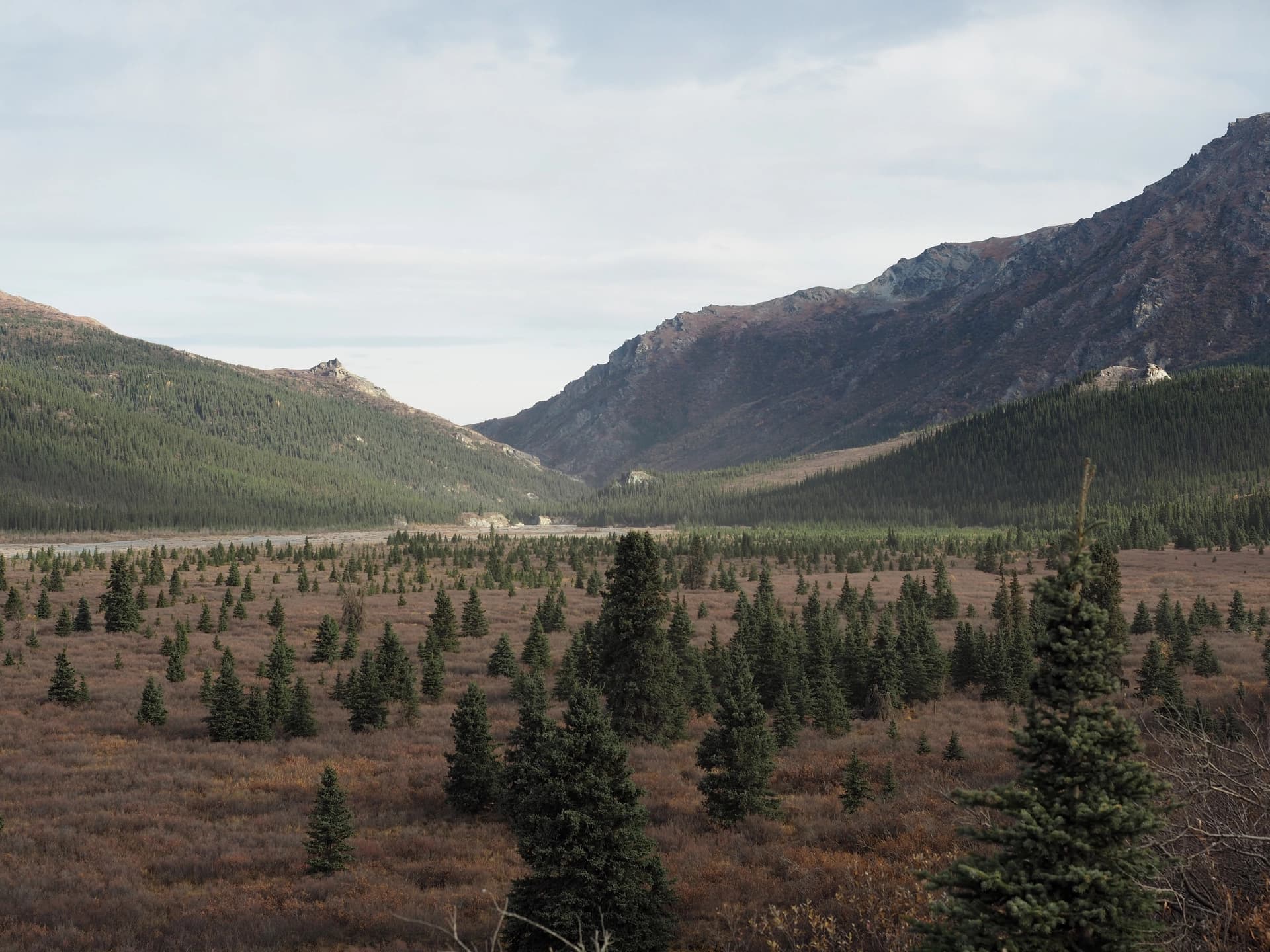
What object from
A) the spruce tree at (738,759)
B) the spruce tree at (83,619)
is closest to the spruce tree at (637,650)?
the spruce tree at (738,759)

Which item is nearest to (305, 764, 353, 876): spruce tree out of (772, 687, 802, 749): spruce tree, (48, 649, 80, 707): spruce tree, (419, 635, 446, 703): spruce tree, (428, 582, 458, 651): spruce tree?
(772, 687, 802, 749): spruce tree

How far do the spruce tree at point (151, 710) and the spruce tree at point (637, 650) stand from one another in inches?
760

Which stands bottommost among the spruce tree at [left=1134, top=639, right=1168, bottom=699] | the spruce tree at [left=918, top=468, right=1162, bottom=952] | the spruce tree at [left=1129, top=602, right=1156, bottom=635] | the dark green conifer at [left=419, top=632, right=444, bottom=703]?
the dark green conifer at [left=419, top=632, right=444, bottom=703]

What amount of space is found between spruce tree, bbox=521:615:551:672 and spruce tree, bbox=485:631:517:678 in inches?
49.3

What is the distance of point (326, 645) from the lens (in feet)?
170

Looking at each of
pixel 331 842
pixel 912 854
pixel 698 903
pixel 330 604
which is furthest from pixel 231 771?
pixel 330 604

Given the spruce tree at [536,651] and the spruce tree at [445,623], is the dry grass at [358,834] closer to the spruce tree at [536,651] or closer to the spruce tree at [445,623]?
the spruce tree at [536,651]

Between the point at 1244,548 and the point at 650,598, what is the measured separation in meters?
108

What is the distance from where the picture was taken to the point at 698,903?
17.4 meters

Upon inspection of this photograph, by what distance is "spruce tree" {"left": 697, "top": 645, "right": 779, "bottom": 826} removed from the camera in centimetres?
2322

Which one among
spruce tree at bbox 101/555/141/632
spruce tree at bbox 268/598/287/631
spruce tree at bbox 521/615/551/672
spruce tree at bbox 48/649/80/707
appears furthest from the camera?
spruce tree at bbox 268/598/287/631

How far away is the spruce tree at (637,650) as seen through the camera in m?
33.8

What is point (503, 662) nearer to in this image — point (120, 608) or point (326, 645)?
point (326, 645)

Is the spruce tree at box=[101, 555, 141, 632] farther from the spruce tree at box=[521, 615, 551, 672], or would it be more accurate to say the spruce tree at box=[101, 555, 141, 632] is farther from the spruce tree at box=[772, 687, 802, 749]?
the spruce tree at box=[772, 687, 802, 749]
